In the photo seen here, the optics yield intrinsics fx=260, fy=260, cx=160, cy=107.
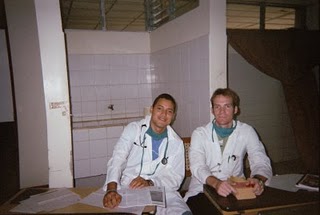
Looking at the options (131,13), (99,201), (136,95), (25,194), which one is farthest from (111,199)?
(131,13)

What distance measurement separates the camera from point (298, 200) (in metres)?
1.33

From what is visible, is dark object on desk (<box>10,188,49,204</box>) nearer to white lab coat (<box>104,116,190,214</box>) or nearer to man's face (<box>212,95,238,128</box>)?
white lab coat (<box>104,116,190,214</box>)

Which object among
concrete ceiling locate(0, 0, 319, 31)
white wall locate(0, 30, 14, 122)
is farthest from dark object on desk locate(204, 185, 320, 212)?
concrete ceiling locate(0, 0, 319, 31)

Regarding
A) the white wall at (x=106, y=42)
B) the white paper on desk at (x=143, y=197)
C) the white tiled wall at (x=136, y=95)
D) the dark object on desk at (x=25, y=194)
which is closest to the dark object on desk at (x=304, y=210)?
the white paper on desk at (x=143, y=197)

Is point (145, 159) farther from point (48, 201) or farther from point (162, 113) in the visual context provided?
point (48, 201)

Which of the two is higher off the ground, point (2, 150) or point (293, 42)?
point (293, 42)

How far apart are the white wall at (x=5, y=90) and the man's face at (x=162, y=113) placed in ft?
8.69

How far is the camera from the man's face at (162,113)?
7.10ft

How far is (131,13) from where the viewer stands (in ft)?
21.6

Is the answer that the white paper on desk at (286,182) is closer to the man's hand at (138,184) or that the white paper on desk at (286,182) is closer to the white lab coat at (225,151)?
the white lab coat at (225,151)

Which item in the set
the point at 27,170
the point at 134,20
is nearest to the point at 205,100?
the point at 27,170

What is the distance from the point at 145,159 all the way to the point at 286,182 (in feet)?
3.60

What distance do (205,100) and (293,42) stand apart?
1056 mm

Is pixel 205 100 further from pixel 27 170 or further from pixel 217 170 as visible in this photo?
pixel 27 170
